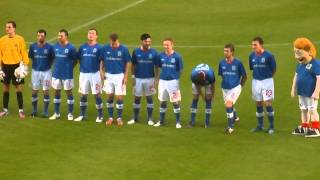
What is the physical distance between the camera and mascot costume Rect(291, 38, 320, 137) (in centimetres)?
2056

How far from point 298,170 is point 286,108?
7086 millimetres

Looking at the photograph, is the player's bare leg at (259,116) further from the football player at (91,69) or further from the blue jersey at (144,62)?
the football player at (91,69)

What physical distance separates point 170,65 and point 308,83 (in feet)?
13.4

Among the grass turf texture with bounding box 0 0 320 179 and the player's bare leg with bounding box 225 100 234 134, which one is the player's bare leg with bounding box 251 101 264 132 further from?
the player's bare leg with bounding box 225 100 234 134

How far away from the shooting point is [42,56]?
22.8 m

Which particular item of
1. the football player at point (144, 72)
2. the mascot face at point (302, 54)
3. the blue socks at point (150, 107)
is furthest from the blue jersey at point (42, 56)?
the mascot face at point (302, 54)

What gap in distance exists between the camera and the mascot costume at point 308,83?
20.6 metres

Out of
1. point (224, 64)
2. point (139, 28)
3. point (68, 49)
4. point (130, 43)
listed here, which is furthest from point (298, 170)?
point (139, 28)

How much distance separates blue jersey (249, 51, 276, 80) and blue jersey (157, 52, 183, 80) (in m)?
2.19

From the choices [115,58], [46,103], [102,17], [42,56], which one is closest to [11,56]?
[42,56]

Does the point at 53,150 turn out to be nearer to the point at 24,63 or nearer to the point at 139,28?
the point at 24,63

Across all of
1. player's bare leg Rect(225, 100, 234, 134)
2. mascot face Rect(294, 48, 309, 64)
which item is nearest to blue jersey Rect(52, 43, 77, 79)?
player's bare leg Rect(225, 100, 234, 134)

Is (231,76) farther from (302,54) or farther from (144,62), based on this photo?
(144,62)

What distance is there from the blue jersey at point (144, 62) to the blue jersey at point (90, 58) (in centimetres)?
108
